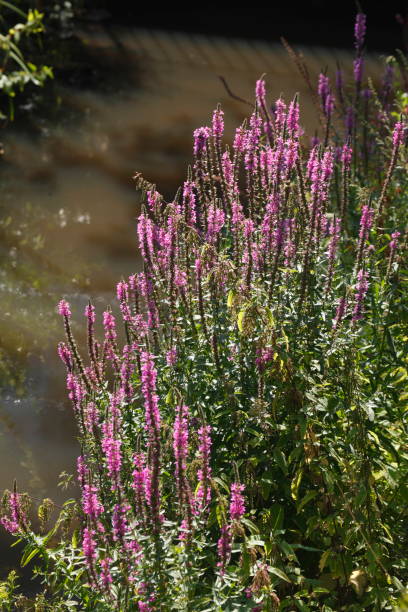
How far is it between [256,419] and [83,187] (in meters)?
5.63

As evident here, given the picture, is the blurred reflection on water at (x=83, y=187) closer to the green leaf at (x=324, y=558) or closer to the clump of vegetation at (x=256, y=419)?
the clump of vegetation at (x=256, y=419)

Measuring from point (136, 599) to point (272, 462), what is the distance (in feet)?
2.58

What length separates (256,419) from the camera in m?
3.40

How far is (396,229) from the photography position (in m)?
5.10

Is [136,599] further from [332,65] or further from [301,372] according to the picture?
[332,65]

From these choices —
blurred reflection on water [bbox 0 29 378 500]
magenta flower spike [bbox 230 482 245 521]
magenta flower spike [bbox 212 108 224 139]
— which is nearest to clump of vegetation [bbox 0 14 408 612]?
magenta flower spike [bbox 212 108 224 139]

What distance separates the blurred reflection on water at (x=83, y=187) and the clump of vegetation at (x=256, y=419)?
1.74 meters

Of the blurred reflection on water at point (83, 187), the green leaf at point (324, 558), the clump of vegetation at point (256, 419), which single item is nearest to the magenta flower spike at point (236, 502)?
the clump of vegetation at point (256, 419)

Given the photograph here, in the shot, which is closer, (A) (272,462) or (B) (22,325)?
(A) (272,462)

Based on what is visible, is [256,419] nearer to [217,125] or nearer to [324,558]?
[324,558]

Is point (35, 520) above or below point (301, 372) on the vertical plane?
below

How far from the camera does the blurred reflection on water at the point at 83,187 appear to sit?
5.89 metres

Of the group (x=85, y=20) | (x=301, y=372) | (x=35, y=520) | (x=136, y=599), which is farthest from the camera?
(x=85, y=20)

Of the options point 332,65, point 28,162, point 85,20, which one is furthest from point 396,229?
point 85,20
